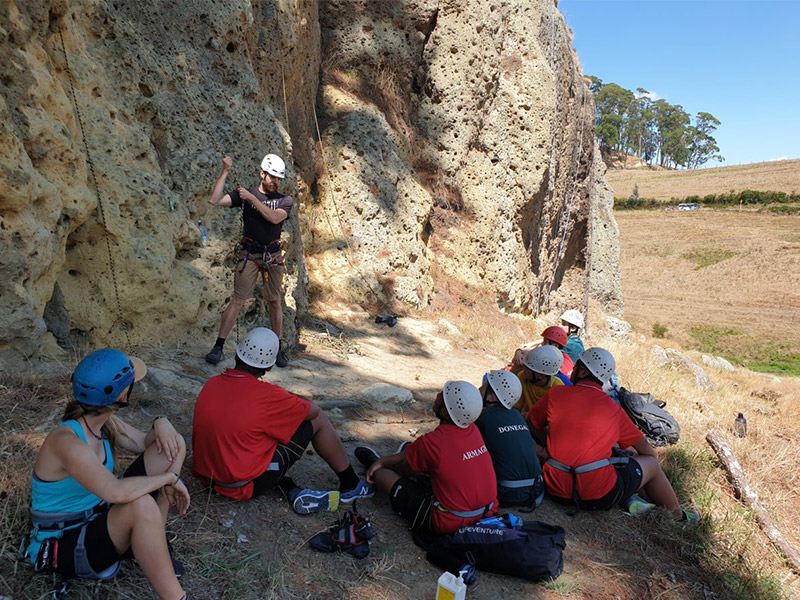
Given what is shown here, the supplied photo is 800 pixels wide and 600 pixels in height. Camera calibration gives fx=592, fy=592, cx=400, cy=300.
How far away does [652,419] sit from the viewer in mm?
5762

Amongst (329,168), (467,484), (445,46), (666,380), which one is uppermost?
(445,46)

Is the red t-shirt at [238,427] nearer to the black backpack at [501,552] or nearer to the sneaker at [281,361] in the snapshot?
the black backpack at [501,552]

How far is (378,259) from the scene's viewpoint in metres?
10.4

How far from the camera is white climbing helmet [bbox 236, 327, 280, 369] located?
3631 mm

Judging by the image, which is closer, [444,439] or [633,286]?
[444,439]

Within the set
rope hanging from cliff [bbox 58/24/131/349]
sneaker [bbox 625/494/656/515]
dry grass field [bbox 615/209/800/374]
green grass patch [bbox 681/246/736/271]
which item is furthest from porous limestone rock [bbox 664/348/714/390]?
green grass patch [bbox 681/246/736/271]

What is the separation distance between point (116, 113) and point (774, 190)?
6153 cm

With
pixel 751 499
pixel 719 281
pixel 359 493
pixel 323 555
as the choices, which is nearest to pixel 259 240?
pixel 359 493

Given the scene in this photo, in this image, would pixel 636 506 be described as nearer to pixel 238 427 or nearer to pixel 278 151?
pixel 238 427

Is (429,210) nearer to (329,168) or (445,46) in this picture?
(329,168)

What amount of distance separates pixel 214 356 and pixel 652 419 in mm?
4338

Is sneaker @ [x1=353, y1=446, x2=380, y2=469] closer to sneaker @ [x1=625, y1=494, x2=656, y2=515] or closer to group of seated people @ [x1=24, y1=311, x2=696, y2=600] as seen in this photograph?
group of seated people @ [x1=24, y1=311, x2=696, y2=600]

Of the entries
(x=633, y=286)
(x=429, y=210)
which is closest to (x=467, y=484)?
(x=429, y=210)

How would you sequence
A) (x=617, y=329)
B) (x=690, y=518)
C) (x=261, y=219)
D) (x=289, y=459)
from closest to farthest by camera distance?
(x=289, y=459) → (x=690, y=518) → (x=261, y=219) → (x=617, y=329)
